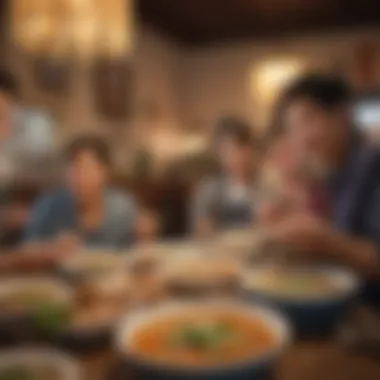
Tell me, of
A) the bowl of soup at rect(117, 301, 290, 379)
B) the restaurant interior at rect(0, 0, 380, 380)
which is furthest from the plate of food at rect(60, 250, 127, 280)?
the bowl of soup at rect(117, 301, 290, 379)

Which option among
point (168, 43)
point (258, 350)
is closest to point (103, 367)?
point (258, 350)

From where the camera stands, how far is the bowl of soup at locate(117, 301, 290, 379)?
1.63 ft

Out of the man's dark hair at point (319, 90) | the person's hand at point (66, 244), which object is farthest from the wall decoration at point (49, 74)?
the man's dark hair at point (319, 90)

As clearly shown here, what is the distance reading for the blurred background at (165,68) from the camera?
0.69 metres

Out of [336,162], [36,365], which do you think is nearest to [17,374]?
[36,365]

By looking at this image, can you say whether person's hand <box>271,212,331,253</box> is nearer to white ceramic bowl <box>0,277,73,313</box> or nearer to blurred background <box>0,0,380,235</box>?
blurred background <box>0,0,380,235</box>

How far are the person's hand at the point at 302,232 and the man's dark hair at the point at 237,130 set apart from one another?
0.12 m

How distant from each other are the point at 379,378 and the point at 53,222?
1.40 ft

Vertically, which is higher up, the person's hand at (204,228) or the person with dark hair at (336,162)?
the person with dark hair at (336,162)

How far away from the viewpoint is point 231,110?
71cm

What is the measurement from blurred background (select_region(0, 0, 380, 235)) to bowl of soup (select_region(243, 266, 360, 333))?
5.4 inches

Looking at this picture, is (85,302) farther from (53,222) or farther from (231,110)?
(231,110)

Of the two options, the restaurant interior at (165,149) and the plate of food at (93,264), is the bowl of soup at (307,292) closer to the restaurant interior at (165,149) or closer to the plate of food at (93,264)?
the restaurant interior at (165,149)

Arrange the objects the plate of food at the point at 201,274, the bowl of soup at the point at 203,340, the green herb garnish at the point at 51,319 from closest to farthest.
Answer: the bowl of soup at the point at 203,340
the green herb garnish at the point at 51,319
the plate of food at the point at 201,274
